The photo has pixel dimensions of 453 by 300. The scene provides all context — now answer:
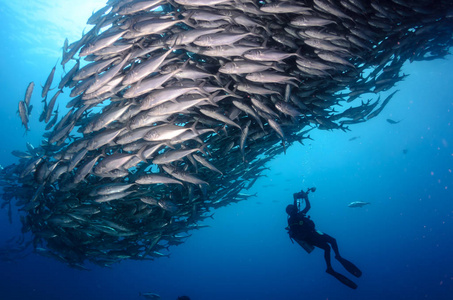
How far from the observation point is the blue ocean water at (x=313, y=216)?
1247 inches

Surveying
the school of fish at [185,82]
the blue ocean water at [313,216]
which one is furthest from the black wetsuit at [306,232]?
the blue ocean water at [313,216]

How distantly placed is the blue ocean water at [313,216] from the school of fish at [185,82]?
673 inches

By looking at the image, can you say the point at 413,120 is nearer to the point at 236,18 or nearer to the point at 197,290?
the point at 197,290

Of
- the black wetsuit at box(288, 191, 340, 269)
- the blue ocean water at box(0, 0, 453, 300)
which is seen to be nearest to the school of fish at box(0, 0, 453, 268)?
the black wetsuit at box(288, 191, 340, 269)

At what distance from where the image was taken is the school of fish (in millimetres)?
3361

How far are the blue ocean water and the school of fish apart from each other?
673 inches

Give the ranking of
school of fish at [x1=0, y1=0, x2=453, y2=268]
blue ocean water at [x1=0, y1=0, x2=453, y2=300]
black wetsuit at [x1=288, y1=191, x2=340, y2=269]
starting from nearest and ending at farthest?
school of fish at [x1=0, y1=0, x2=453, y2=268], black wetsuit at [x1=288, y1=191, x2=340, y2=269], blue ocean water at [x1=0, y1=0, x2=453, y2=300]

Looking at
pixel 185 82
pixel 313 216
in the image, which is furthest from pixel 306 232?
pixel 313 216

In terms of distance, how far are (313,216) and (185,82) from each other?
8680 cm

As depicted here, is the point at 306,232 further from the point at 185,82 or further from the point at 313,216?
the point at 313,216

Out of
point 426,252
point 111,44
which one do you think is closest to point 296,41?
point 111,44

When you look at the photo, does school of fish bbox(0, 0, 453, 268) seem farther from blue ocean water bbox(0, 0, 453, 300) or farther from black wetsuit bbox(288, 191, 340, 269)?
blue ocean water bbox(0, 0, 453, 300)

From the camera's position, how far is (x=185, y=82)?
3844 millimetres

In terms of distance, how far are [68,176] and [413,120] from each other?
316ft
